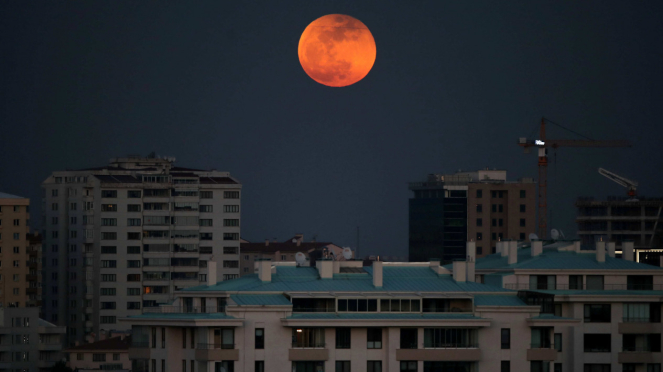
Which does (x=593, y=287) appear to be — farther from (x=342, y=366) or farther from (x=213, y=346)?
(x=213, y=346)

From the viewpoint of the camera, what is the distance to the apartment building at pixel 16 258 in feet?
562

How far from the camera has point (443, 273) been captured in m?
94.0

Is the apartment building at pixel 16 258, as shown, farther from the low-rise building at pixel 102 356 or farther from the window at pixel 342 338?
the window at pixel 342 338

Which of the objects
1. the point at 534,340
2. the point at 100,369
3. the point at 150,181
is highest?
the point at 150,181

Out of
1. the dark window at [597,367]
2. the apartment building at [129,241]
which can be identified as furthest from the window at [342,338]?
the apartment building at [129,241]

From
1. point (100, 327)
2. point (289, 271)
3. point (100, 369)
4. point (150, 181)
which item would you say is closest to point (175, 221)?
point (150, 181)

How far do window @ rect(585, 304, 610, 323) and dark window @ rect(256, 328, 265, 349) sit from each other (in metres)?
25.8

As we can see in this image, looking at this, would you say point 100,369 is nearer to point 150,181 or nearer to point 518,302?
point 150,181

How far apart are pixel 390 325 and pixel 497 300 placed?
859 cm

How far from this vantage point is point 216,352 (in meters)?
82.3

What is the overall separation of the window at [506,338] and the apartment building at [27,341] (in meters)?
84.5

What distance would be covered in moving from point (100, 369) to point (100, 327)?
3104 cm

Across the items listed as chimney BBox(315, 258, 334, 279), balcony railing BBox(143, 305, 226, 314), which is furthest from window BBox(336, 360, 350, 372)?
balcony railing BBox(143, 305, 226, 314)

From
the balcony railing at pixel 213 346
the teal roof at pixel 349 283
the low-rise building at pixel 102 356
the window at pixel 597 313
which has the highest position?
the teal roof at pixel 349 283
